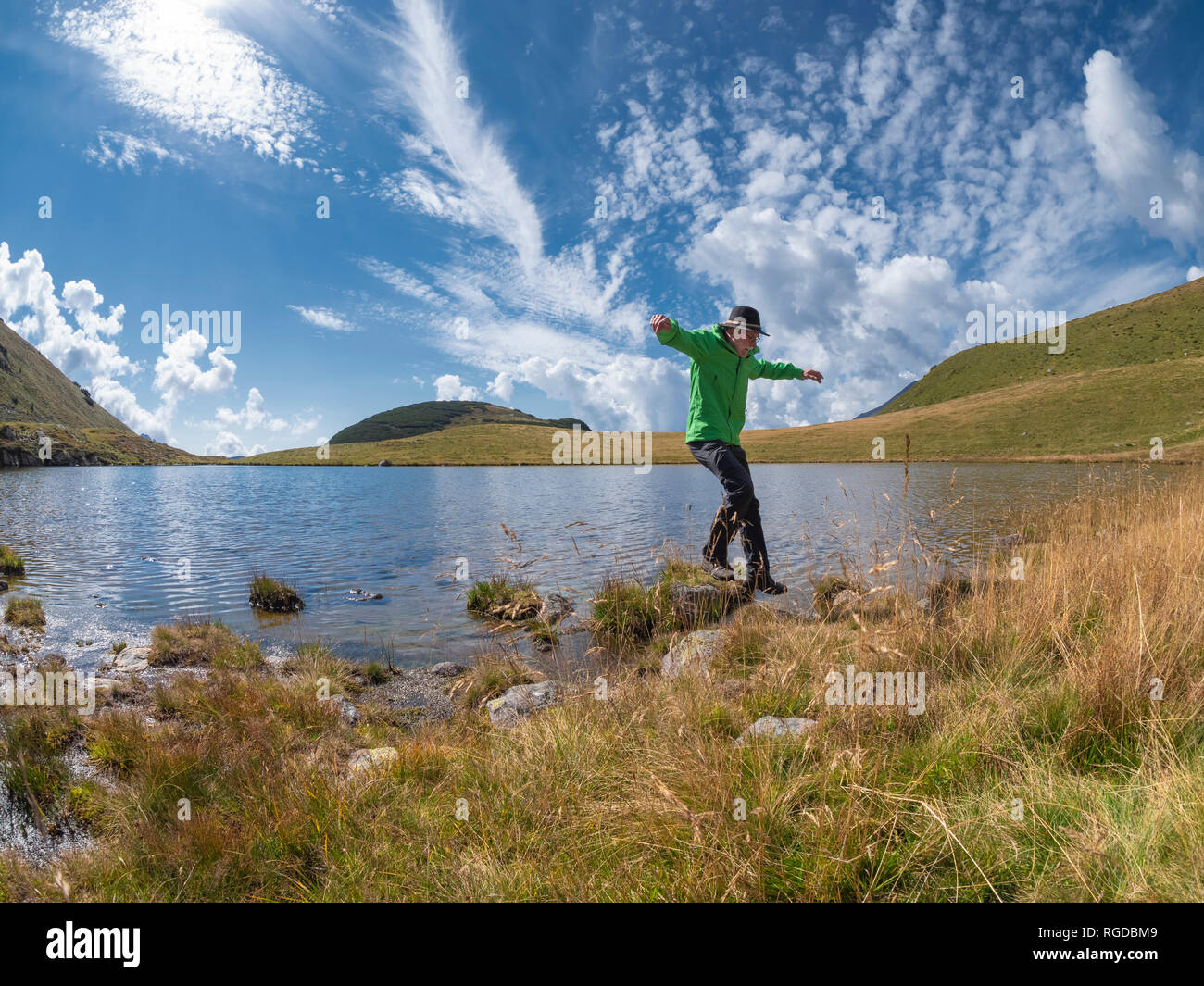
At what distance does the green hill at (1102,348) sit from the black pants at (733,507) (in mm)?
132462

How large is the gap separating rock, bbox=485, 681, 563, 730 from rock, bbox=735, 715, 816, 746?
220 centimetres

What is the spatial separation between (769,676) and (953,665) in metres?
1.53

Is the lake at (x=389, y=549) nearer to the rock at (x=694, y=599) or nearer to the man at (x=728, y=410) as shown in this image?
the man at (x=728, y=410)

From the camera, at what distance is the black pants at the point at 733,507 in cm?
823

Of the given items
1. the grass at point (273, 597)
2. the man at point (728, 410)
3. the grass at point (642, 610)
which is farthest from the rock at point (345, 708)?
the grass at point (273, 597)

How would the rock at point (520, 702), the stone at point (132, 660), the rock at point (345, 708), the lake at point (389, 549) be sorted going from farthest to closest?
the lake at point (389, 549) → the stone at point (132, 660) → the rock at point (345, 708) → the rock at point (520, 702)

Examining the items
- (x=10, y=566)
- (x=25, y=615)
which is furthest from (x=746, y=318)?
(x=10, y=566)

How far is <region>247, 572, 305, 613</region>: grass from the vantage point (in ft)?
38.7

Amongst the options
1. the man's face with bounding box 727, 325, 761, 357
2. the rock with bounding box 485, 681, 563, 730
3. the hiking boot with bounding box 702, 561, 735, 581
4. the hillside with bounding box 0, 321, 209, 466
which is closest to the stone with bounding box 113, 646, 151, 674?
the rock with bounding box 485, 681, 563, 730

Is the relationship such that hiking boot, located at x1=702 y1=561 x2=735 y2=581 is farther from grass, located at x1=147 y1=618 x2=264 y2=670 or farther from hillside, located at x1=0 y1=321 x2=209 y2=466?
hillside, located at x1=0 y1=321 x2=209 y2=466

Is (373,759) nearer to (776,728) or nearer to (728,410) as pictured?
(776,728)

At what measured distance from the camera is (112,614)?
11.2 meters
